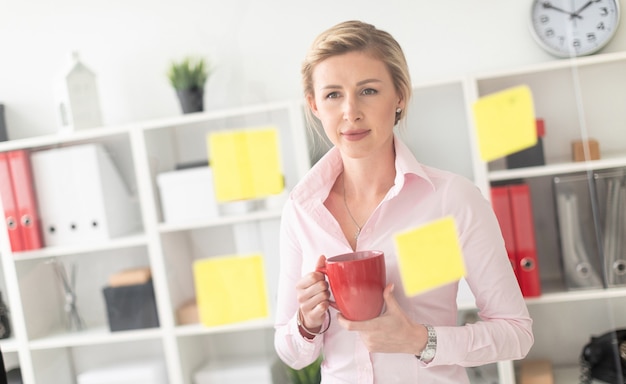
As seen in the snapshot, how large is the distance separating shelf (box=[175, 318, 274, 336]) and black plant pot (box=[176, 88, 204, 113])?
0.38 metres

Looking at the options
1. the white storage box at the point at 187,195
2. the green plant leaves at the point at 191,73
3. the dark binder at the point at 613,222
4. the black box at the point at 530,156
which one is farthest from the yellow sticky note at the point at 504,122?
the green plant leaves at the point at 191,73

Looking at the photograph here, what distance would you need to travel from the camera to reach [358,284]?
663mm

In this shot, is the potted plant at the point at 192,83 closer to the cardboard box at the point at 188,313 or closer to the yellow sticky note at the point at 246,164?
the yellow sticky note at the point at 246,164

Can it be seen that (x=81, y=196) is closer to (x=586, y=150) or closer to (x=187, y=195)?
(x=187, y=195)

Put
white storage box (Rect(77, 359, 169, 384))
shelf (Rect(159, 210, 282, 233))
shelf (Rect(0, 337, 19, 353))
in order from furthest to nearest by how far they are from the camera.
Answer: shelf (Rect(0, 337, 19, 353)) → white storage box (Rect(77, 359, 169, 384)) → shelf (Rect(159, 210, 282, 233))

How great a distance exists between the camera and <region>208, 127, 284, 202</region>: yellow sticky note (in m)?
0.95

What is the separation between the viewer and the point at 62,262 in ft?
4.78

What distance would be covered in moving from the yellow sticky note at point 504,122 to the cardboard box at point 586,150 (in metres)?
0.08

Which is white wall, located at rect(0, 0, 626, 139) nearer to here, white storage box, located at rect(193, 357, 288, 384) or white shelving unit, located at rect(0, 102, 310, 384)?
white shelving unit, located at rect(0, 102, 310, 384)

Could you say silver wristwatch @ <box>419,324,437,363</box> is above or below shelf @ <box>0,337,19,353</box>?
above

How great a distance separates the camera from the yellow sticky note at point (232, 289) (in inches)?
40.3

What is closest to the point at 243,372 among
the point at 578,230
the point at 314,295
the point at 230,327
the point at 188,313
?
the point at 230,327

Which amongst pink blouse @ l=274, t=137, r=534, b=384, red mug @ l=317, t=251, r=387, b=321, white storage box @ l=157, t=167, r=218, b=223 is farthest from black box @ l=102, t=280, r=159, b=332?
red mug @ l=317, t=251, r=387, b=321

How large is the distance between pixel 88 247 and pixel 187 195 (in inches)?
14.2
